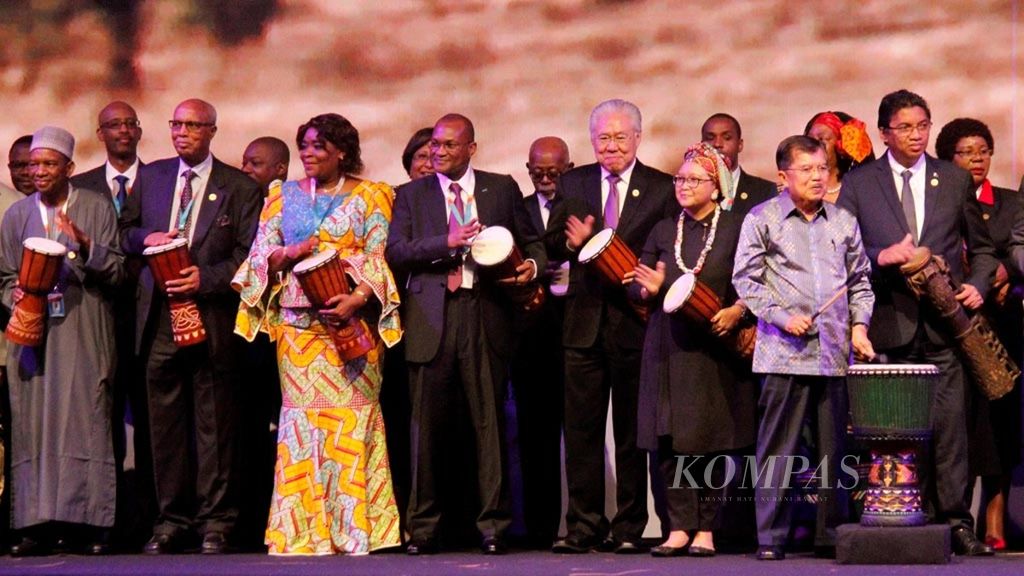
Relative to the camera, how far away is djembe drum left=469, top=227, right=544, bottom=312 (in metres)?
7.57

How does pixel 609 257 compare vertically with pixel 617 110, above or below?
below

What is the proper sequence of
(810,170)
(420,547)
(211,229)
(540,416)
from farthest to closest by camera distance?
(540,416)
(211,229)
(420,547)
(810,170)

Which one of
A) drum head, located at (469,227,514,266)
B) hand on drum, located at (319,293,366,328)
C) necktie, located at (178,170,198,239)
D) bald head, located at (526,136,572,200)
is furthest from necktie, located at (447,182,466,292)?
necktie, located at (178,170,198,239)

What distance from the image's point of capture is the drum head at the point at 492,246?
7.57m

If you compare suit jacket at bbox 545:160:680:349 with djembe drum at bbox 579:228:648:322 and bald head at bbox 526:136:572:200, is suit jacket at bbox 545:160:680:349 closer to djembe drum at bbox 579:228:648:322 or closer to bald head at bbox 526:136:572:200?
djembe drum at bbox 579:228:648:322

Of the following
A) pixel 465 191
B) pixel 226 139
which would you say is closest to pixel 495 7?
pixel 226 139

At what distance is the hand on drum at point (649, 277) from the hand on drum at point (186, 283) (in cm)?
191

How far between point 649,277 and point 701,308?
296 mm

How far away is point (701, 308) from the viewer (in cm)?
730

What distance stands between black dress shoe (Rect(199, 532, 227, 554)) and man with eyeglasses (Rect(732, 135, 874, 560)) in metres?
2.40

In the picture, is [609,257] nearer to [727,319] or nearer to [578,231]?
[578,231]

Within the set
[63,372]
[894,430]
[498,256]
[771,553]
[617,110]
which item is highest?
[617,110]

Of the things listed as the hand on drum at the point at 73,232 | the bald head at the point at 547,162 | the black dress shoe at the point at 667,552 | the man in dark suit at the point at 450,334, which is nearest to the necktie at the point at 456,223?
the man in dark suit at the point at 450,334

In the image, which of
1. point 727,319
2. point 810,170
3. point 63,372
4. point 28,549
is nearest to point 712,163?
point 810,170
